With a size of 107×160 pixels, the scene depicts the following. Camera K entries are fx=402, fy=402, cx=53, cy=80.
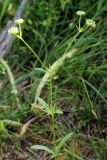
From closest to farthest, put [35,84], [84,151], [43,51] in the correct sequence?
[84,151] < [35,84] < [43,51]

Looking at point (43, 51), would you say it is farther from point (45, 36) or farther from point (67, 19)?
point (67, 19)

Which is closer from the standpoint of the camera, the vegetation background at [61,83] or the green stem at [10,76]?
the vegetation background at [61,83]

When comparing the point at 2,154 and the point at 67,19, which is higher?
the point at 67,19

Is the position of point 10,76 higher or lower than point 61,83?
higher

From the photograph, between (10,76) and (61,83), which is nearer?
(61,83)

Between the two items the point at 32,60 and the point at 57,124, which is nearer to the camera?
the point at 57,124

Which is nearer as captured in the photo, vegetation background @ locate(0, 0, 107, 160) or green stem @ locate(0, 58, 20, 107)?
vegetation background @ locate(0, 0, 107, 160)

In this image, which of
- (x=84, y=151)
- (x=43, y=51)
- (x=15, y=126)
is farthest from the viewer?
(x=43, y=51)

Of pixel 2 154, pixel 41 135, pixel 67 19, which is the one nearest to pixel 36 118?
pixel 41 135
